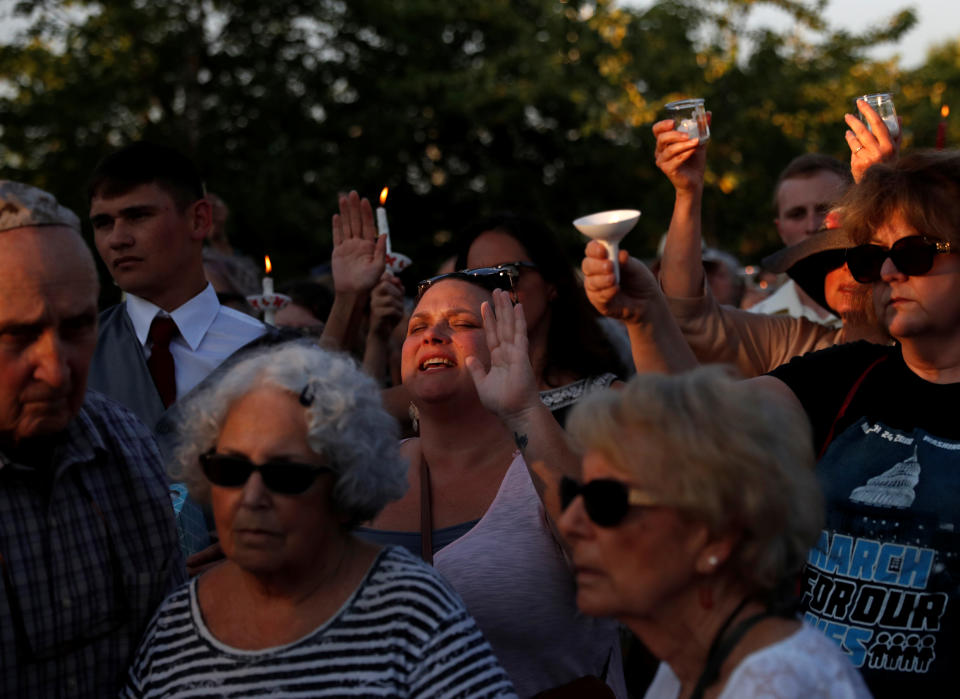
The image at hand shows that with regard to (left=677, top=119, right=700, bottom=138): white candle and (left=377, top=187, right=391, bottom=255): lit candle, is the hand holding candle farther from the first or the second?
(left=677, top=119, right=700, bottom=138): white candle

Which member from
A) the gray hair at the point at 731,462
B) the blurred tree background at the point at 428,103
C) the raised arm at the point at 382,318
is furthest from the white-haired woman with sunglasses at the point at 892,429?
the blurred tree background at the point at 428,103

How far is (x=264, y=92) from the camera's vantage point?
19.1 metres

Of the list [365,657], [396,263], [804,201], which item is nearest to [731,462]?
[365,657]

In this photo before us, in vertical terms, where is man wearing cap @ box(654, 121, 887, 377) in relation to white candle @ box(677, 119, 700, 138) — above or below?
below

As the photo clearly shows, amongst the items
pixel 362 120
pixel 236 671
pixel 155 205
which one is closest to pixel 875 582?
pixel 236 671

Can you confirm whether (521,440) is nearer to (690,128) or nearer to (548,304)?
(690,128)

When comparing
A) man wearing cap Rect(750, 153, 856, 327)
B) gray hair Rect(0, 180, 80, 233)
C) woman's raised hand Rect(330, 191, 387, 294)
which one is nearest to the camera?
gray hair Rect(0, 180, 80, 233)

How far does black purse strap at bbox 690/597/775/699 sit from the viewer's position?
83.7 inches

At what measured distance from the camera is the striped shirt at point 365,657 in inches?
99.5

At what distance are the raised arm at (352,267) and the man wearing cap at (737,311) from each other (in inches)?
49.8

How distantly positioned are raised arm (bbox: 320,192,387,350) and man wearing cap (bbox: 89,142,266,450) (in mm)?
364

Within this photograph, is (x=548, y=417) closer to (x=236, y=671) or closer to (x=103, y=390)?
(x=236, y=671)

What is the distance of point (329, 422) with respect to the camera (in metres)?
2.70

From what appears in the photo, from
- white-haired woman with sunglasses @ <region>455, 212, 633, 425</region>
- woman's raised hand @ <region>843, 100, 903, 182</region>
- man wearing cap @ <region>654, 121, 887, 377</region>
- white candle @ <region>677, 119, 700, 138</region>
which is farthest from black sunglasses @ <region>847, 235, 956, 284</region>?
white-haired woman with sunglasses @ <region>455, 212, 633, 425</region>
